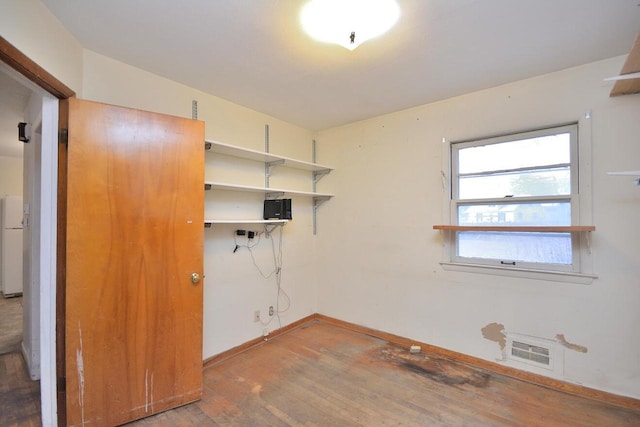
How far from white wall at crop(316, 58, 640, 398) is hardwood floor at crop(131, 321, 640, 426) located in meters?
0.28

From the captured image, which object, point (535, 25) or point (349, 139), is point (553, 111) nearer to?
point (535, 25)

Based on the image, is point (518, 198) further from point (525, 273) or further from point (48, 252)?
point (48, 252)

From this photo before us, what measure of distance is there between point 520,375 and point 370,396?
4.23ft

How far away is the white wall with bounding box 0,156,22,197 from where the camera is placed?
4.91 metres

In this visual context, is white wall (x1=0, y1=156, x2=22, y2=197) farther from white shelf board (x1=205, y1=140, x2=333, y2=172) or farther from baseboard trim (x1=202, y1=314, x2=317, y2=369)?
baseboard trim (x1=202, y1=314, x2=317, y2=369)

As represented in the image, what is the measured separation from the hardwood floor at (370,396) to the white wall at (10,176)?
5.41 metres

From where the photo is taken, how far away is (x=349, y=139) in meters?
3.44

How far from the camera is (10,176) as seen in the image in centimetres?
498

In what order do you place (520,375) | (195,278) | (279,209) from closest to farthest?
1. (195,278)
2. (520,375)
3. (279,209)

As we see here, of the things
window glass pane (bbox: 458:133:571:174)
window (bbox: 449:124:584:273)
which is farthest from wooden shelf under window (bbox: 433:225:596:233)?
window glass pane (bbox: 458:133:571:174)

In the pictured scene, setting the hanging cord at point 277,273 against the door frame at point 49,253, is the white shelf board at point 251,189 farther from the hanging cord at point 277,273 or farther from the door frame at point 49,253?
the door frame at point 49,253

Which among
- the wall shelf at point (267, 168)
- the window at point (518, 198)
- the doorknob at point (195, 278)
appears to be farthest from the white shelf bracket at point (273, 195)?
the window at point (518, 198)

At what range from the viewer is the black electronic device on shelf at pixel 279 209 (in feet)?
9.37

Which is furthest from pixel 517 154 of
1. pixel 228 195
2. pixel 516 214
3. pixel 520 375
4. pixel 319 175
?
pixel 228 195
